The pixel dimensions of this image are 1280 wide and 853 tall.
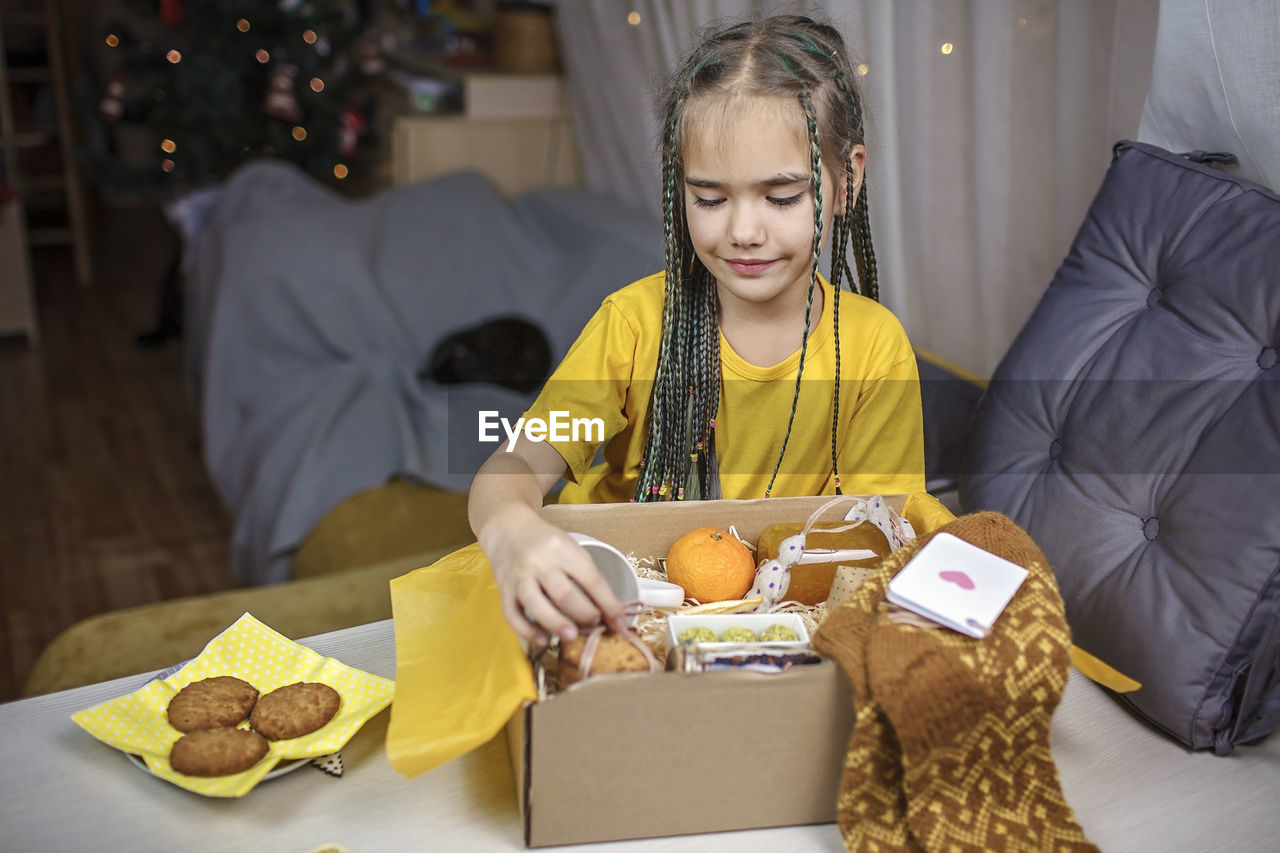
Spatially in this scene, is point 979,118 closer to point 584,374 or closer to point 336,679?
point 584,374

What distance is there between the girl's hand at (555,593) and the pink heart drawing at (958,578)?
21 cm

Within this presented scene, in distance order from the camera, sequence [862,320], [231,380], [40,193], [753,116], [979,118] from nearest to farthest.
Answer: [753,116] → [862,320] → [979,118] → [231,380] → [40,193]

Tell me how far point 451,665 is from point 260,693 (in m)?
0.17

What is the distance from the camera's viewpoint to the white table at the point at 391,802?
683mm

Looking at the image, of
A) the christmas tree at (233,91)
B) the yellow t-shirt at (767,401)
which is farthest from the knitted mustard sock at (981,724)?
the christmas tree at (233,91)

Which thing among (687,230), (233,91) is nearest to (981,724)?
(687,230)

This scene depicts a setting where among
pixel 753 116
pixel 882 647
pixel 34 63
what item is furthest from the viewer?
pixel 34 63

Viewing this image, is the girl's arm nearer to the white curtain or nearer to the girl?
the girl

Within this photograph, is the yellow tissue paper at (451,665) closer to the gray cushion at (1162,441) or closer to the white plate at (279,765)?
the white plate at (279,765)

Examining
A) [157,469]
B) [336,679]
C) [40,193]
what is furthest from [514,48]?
[40,193]

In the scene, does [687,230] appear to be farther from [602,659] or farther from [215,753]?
[215,753]

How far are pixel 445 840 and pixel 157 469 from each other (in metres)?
2.26

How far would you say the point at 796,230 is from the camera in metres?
0.81

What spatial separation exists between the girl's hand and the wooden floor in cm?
152
